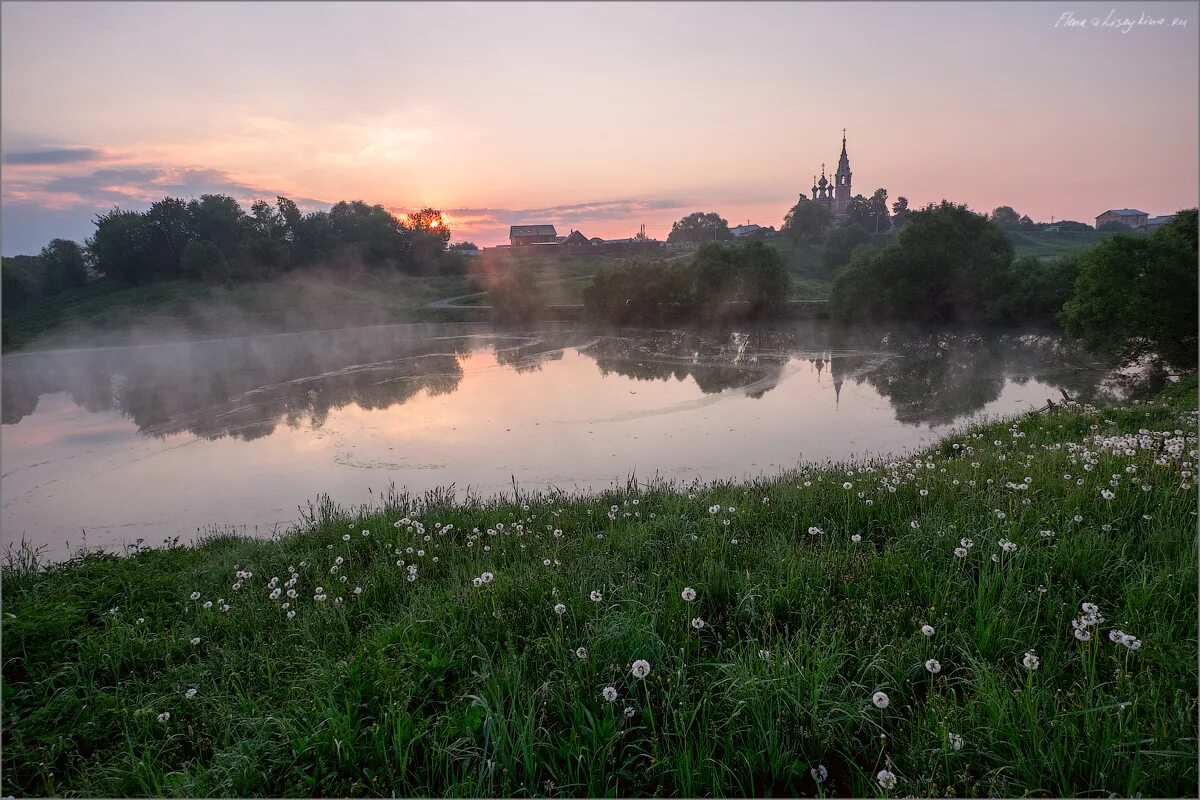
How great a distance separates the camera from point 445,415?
69.4 ft

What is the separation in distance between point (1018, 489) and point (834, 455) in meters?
8.53

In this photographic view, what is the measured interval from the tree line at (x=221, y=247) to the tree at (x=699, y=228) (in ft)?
162

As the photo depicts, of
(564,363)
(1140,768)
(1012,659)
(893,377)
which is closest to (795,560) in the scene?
(1012,659)

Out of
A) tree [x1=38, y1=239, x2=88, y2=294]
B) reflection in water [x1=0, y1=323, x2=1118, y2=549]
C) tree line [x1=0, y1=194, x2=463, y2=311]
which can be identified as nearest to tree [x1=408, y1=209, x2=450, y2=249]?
tree line [x1=0, y1=194, x2=463, y2=311]

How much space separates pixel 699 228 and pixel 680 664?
119165mm

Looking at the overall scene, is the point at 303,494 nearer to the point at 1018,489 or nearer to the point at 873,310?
the point at 1018,489

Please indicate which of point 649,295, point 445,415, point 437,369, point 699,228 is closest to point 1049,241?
point 699,228

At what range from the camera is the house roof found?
119 metres

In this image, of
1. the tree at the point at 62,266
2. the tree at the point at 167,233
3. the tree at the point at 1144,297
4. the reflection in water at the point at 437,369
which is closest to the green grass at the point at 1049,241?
the reflection in water at the point at 437,369

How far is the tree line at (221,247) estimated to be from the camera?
54875mm

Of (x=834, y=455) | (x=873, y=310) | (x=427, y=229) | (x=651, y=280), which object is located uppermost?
(x=427, y=229)

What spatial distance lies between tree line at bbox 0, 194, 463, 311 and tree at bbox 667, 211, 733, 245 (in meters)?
49.4

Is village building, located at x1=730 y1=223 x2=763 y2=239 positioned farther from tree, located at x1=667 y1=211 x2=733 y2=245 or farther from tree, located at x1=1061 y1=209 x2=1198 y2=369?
tree, located at x1=1061 y1=209 x2=1198 y2=369

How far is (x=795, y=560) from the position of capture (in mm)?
5004
